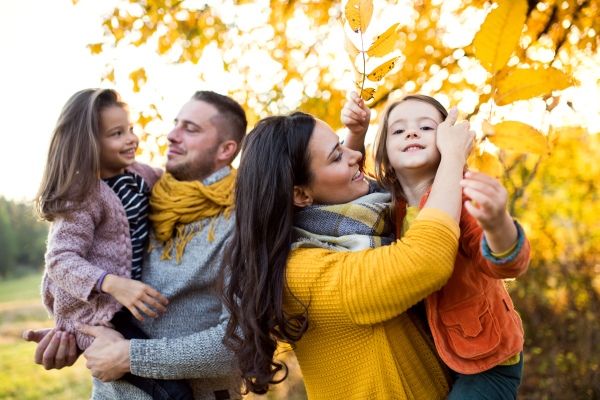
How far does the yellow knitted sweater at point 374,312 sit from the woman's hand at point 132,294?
0.69 metres

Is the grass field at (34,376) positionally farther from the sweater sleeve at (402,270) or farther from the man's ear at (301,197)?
the sweater sleeve at (402,270)

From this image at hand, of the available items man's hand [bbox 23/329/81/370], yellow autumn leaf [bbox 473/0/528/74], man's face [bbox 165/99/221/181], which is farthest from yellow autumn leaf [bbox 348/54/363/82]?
man's hand [bbox 23/329/81/370]

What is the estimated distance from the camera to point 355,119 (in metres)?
1.71

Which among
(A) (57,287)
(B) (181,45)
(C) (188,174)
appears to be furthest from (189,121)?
(B) (181,45)

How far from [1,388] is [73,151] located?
7.29m

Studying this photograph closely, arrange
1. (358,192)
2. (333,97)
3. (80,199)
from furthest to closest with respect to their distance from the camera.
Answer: (333,97) → (80,199) → (358,192)

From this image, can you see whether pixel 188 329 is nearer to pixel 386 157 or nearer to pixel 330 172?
pixel 330 172

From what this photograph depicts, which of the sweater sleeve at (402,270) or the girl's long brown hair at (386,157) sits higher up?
the girl's long brown hair at (386,157)

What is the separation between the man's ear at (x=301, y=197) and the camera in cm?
165

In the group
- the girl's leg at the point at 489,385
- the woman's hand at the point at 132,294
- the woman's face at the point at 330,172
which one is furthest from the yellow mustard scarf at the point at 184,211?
the girl's leg at the point at 489,385

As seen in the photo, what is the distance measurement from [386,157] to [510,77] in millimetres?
698

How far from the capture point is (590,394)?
11.9 ft

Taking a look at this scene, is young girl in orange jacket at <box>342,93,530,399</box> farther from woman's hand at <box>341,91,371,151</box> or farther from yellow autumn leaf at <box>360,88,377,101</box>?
yellow autumn leaf at <box>360,88,377,101</box>

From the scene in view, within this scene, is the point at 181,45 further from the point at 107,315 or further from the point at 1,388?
the point at 1,388
